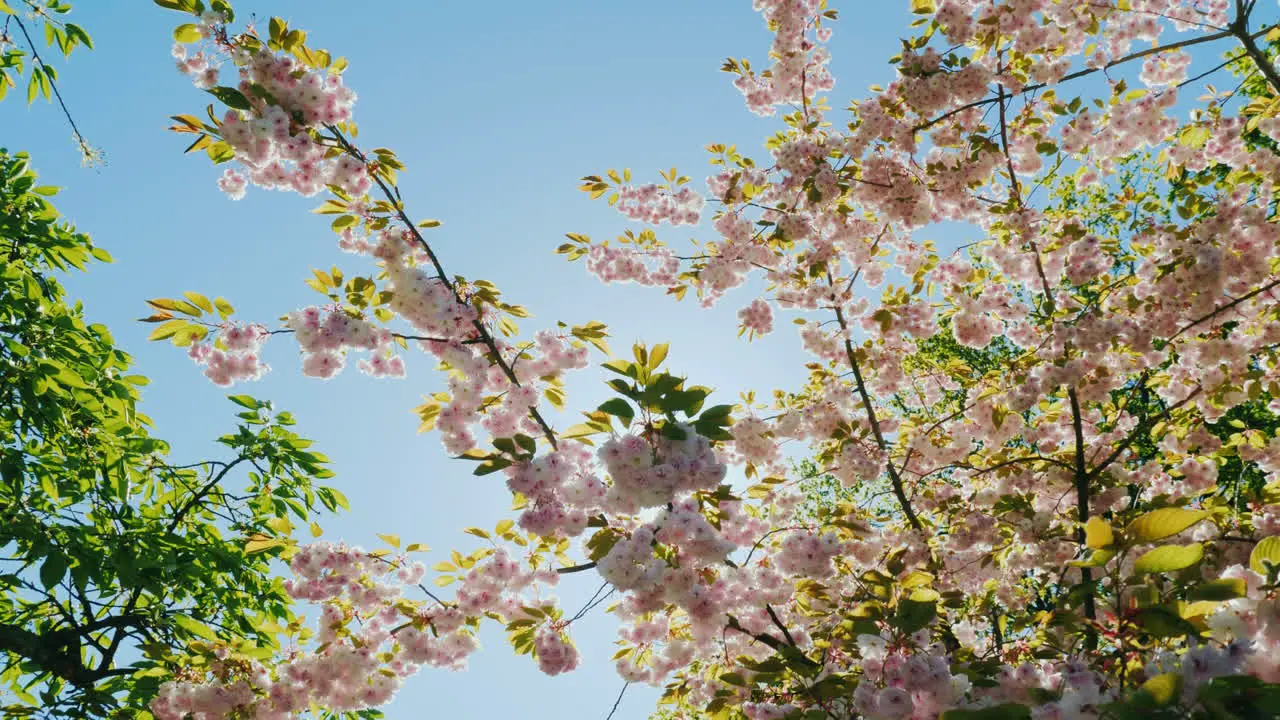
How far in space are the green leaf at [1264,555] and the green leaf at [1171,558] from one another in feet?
0.71

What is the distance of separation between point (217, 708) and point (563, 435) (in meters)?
2.53

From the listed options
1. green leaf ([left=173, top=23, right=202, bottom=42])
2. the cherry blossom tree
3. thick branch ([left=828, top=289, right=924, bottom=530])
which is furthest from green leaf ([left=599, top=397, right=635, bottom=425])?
thick branch ([left=828, top=289, right=924, bottom=530])

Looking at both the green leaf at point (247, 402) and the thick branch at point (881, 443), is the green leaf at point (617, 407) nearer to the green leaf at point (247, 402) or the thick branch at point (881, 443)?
the thick branch at point (881, 443)

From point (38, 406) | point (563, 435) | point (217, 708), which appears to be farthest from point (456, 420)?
point (38, 406)

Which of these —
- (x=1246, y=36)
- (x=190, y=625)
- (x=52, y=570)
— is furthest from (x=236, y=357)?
(x=1246, y=36)

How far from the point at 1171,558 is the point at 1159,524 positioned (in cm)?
7

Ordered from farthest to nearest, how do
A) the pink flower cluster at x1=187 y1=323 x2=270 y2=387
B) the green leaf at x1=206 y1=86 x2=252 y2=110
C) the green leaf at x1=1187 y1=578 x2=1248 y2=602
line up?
the pink flower cluster at x1=187 y1=323 x2=270 y2=387
the green leaf at x1=206 y1=86 x2=252 y2=110
the green leaf at x1=1187 y1=578 x2=1248 y2=602

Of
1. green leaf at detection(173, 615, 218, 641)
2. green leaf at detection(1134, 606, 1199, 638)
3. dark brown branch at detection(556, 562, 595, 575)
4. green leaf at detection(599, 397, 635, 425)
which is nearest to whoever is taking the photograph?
green leaf at detection(1134, 606, 1199, 638)

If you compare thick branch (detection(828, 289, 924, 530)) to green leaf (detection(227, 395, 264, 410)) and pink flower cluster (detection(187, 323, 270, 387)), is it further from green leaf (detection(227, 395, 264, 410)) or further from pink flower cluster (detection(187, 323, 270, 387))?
green leaf (detection(227, 395, 264, 410))

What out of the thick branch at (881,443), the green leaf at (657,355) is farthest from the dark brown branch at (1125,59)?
the green leaf at (657,355)

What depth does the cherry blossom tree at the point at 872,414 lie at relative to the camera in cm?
245

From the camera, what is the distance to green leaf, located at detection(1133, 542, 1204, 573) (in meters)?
1.39

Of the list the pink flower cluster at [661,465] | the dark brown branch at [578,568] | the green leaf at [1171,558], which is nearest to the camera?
the green leaf at [1171,558]

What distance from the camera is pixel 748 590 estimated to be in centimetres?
355
